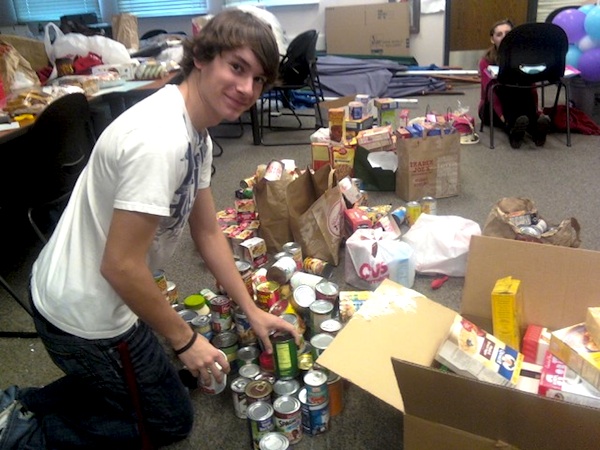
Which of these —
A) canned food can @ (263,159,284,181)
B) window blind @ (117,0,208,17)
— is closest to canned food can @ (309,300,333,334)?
canned food can @ (263,159,284,181)

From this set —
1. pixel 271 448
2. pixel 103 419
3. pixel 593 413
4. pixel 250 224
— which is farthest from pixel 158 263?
pixel 250 224

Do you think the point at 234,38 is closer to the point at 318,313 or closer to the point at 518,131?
the point at 318,313

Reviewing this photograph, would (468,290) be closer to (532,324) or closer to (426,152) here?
(532,324)

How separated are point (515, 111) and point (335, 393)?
9.52 feet

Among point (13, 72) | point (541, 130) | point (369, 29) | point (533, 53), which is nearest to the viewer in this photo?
point (13, 72)

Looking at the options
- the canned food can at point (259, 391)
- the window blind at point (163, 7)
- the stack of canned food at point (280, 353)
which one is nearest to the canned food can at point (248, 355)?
the stack of canned food at point (280, 353)

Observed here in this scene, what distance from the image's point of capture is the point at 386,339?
140 cm

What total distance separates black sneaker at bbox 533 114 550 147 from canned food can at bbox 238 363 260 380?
9.18 ft

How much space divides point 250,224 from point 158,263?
3.70ft

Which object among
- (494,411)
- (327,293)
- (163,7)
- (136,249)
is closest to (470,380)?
(494,411)

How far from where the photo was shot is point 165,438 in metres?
1.39

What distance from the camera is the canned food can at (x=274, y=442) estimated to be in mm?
1295

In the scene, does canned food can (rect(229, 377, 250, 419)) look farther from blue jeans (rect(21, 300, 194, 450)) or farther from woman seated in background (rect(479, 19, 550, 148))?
woman seated in background (rect(479, 19, 550, 148))

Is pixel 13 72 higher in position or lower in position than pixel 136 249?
higher
